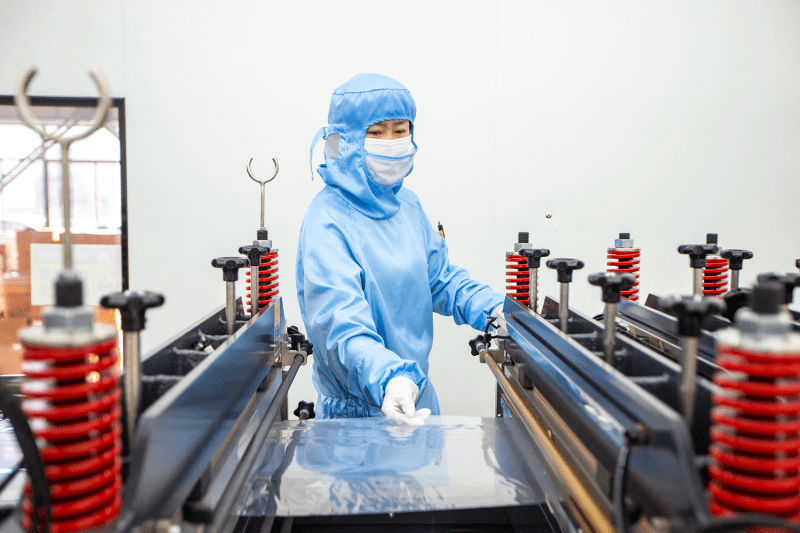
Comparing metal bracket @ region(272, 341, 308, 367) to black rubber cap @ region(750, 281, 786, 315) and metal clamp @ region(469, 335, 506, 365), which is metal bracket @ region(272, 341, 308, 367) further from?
black rubber cap @ region(750, 281, 786, 315)

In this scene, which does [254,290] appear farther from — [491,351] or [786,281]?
[786,281]

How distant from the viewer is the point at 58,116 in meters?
2.60

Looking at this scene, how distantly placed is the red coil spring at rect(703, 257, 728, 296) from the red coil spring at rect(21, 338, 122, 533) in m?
1.40

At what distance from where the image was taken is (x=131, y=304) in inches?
22.7

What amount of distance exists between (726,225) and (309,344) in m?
2.33

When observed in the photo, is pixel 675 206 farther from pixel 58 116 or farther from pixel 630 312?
pixel 58 116

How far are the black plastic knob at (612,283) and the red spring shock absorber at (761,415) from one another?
0.24m

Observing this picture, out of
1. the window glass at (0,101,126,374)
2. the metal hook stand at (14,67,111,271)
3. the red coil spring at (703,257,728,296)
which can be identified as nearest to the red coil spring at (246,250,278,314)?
the metal hook stand at (14,67,111,271)

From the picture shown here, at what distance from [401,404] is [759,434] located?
700 mm

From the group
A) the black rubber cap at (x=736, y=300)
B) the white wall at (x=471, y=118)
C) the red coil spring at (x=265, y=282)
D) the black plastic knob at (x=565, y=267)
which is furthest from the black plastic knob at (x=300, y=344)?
the white wall at (x=471, y=118)

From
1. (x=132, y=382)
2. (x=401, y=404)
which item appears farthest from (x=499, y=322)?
(x=132, y=382)

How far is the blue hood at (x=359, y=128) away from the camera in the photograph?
144 centimetres

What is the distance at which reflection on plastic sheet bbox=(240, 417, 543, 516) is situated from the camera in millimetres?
844

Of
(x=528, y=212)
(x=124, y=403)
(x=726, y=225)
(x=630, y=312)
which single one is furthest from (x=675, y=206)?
(x=124, y=403)
